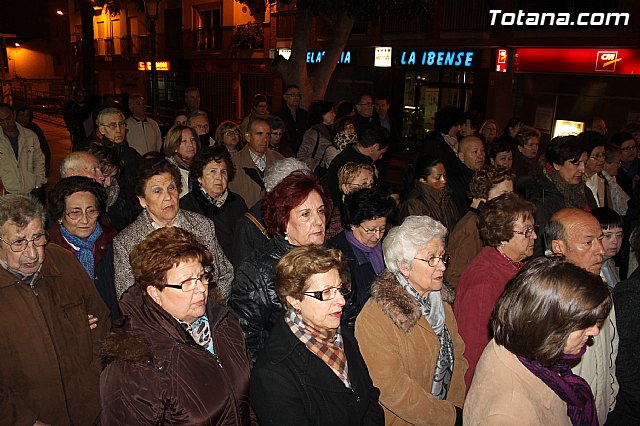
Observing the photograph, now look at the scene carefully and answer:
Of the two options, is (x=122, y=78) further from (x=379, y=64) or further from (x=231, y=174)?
(x=231, y=174)

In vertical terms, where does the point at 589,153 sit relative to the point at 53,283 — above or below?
above

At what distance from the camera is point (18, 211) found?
9.40 ft

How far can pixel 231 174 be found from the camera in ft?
15.9

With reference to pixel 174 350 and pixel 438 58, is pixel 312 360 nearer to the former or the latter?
pixel 174 350

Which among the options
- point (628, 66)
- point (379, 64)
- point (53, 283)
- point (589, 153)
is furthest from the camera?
point (379, 64)

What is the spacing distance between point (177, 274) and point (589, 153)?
4994 millimetres

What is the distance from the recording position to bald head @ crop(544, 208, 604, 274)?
345cm

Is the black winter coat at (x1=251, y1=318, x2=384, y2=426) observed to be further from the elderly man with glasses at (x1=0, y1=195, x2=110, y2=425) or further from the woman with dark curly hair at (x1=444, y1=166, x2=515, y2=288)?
the woman with dark curly hair at (x1=444, y1=166, x2=515, y2=288)

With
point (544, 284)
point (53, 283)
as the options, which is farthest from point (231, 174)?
point (544, 284)

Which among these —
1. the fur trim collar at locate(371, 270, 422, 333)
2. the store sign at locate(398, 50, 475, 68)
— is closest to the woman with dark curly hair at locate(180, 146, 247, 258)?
the fur trim collar at locate(371, 270, 422, 333)

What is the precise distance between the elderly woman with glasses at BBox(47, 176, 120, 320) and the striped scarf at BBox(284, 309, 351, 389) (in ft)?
5.79

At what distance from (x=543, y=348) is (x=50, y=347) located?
98.3 inches

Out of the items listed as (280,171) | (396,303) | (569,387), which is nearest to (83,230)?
(280,171)

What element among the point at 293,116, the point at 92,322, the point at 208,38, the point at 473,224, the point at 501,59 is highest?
the point at 208,38
